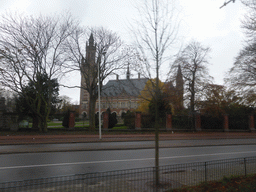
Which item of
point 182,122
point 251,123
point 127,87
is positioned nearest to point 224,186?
point 182,122

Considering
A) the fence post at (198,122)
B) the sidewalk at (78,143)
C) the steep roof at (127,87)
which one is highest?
the steep roof at (127,87)

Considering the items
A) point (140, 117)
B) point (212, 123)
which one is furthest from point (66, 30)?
point (212, 123)

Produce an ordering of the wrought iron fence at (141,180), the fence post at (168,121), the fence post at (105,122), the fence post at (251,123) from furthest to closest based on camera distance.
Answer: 1. the fence post at (251,123)
2. the fence post at (168,121)
3. the fence post at (105,122)
4. the wrought iron fence at (141,180)

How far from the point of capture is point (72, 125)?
28844 millimetres

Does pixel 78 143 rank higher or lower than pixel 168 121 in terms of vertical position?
lower

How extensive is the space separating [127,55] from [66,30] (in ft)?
25.2

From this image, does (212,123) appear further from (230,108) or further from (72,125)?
(72,125)

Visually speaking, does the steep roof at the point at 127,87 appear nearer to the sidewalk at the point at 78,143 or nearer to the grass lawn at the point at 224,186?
the grass lawn at the point at 224,186

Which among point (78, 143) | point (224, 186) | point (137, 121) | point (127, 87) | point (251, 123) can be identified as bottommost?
point (78, 143)

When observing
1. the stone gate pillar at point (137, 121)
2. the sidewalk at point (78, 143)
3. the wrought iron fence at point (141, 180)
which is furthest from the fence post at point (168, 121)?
the wrought iron fence at point (141, 180)

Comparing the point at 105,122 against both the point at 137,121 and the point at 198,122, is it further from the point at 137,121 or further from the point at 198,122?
the point at 198,122

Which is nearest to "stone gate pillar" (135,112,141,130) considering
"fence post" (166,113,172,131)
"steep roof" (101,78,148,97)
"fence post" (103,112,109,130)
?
"steep roof" (101,78,148,97)

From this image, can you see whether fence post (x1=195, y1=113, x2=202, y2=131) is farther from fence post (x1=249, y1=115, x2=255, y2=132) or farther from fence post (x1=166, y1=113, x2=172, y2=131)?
fence post (x1=249, y1=115, x2=255, y2=132)

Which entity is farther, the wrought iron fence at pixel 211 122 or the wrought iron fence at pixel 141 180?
the wrought iron fence at pixel 211 122
